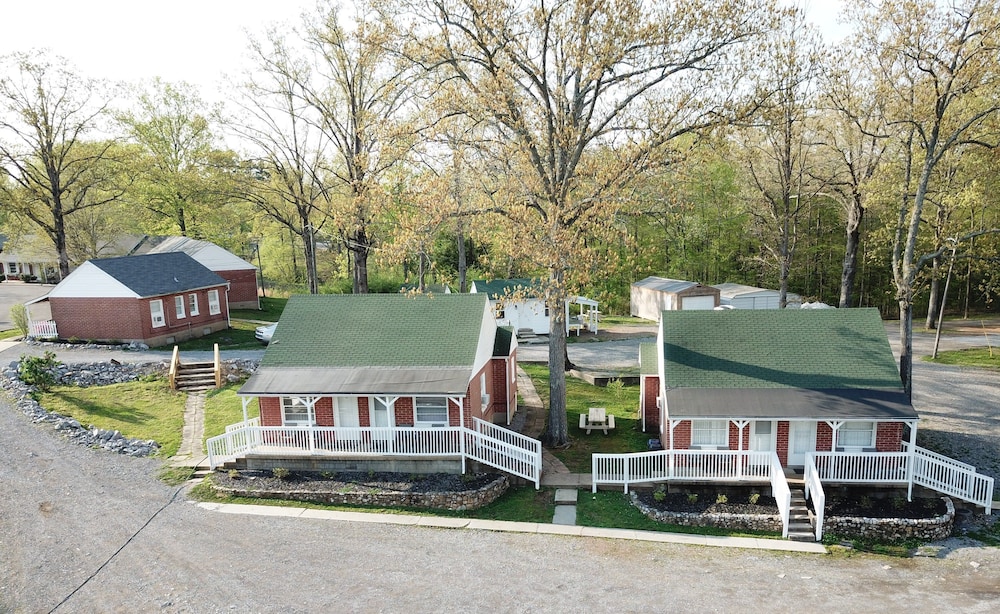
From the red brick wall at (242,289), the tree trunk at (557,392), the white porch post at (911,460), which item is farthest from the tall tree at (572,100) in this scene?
the red brick wall at (242,289)

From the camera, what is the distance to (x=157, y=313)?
31.7 m

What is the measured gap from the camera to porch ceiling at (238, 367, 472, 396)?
17.0 m

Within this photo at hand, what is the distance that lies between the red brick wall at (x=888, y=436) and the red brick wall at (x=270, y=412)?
17.5 metres

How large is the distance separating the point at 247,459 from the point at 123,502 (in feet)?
10.5

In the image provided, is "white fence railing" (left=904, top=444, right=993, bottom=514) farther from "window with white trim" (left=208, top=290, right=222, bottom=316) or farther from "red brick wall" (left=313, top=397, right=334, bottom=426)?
"window with white trim" (left=208, top=290, right=222, bottom=316)

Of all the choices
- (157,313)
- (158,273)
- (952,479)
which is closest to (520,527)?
(952,479)

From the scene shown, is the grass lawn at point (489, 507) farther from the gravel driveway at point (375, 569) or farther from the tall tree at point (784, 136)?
the tall tree at point (784, 136)

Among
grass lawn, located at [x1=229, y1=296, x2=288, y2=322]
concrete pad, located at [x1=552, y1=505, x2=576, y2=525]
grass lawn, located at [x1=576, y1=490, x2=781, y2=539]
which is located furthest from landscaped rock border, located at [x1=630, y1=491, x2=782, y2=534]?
grass lawn, located at [x1=229, y1=296, x2=288, y2=322]

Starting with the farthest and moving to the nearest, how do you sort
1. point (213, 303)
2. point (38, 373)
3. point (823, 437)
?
1. point (213, 303)
2. point (38, 373)
3. point (823, 437)

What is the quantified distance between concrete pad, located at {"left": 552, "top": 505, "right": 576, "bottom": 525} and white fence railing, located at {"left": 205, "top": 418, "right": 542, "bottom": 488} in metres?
1.21

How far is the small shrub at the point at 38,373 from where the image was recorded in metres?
23.1

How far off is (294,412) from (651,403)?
1194 cm

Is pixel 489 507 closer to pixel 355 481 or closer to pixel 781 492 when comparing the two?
pixel 355 481

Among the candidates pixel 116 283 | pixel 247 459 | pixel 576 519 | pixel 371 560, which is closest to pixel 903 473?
pixel 576 519
